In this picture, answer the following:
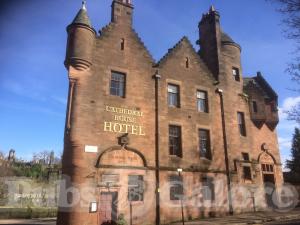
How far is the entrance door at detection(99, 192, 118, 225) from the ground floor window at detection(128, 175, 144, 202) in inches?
43.5

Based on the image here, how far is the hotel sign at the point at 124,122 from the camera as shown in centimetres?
1958

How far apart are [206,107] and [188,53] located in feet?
16.1

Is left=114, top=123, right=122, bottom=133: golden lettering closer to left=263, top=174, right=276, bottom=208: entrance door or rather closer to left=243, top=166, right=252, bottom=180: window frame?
left=243, top=166, right=252, bottom=180: window frame

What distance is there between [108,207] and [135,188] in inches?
85.8

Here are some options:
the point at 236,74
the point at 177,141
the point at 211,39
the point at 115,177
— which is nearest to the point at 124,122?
the point at 115,177

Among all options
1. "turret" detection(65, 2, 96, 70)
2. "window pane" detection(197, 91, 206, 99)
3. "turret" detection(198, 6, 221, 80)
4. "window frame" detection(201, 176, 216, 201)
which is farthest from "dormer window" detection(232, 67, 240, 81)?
"turret" detection(65, 2, 96, 70)

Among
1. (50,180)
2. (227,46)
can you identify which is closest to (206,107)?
(227,46)

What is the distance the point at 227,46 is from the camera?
27.8 metres

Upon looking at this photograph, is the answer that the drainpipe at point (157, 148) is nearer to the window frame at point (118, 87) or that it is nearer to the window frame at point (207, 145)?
the window frame at point (118, 87)

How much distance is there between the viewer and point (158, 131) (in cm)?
2123

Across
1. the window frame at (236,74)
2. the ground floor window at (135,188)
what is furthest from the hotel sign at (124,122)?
the window frame at (236,74)

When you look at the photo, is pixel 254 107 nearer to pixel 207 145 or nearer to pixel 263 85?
pixel 263 85

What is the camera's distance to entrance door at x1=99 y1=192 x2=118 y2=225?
1778 cm

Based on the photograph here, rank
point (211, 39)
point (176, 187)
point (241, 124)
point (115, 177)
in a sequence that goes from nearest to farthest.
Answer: point (115, 177) < point (176, 187) < point (241, 124) < point (211, 39)
